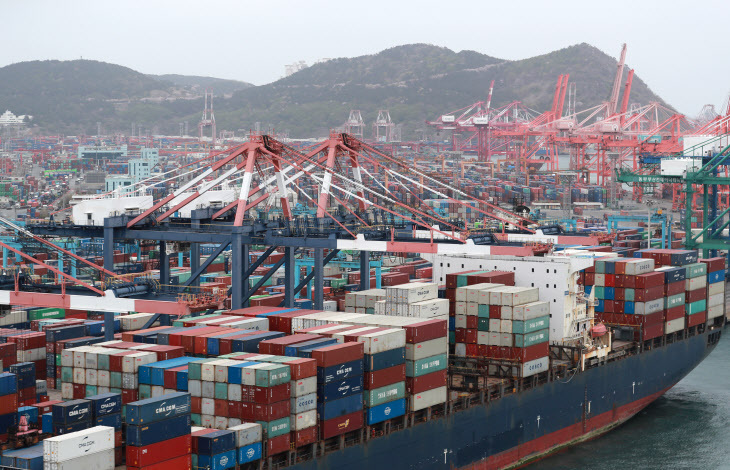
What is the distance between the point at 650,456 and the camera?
3825 cm

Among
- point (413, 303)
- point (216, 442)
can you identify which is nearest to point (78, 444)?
point (216, 442)

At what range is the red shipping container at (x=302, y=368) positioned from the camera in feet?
82.2

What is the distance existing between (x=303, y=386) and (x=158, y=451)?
4.09 m

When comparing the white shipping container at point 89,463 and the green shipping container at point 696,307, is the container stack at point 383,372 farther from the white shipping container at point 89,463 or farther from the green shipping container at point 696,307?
the green shipping container at point 696,307

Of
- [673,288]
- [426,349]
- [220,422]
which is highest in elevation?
[673,288]

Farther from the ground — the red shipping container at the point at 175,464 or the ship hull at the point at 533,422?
the red shipping container at the point at 175,464

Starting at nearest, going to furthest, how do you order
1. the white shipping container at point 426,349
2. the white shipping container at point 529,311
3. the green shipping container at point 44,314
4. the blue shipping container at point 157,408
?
the blue shipping container at point 157,408
the white shipping container at point 426,349
the white shipping container at point 529,311
the green shipping container at point 44,314

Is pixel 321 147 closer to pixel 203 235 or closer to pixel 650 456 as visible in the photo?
pixel 203 235

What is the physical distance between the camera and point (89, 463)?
2205 centimetres

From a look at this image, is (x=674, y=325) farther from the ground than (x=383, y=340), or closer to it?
closer to it

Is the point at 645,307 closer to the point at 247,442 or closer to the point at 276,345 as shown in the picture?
the point at 276,345


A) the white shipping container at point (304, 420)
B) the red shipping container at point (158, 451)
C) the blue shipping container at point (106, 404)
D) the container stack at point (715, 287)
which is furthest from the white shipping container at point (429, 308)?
the container stack at point (715, 287)

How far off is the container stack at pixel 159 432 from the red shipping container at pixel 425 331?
8084 mm

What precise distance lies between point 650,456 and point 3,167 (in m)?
180
